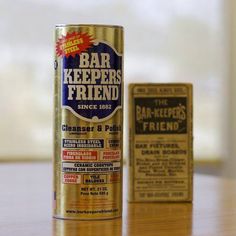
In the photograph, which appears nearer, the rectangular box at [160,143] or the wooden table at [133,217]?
the wooden table at [133,217]

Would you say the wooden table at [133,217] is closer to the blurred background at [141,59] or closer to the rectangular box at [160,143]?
the rectangular box at [160,143]

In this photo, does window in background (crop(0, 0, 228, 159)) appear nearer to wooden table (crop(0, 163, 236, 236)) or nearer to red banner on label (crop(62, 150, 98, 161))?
wooden table (crop(0, 163, 236, 236))

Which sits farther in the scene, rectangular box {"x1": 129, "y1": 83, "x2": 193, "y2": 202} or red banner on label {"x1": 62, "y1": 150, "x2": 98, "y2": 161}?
rectangular box {"x1": 129, "y1": 83, "x2": 193, "y2": 202}

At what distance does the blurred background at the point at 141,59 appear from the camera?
9.82ft

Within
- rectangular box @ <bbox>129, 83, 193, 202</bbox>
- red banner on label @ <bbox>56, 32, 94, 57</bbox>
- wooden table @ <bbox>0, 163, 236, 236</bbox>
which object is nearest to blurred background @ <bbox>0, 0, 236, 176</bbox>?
wooden table @ <bbox>0, 163, 236, 236</bbox>

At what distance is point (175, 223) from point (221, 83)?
249 centimetres

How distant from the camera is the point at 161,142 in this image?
1234 millimetres

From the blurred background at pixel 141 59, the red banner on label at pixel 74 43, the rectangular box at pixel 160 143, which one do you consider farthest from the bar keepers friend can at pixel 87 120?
the blurred background at pixel 141 59

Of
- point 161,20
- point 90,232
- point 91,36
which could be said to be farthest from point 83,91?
point 161,20

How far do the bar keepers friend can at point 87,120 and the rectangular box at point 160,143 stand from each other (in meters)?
0.19

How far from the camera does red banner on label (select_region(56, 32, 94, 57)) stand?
3.33 ft

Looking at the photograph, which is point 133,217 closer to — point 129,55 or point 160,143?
point 160,143

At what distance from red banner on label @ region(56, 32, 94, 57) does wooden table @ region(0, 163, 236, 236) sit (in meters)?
0.22

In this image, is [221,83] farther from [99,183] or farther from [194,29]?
[99,183]
